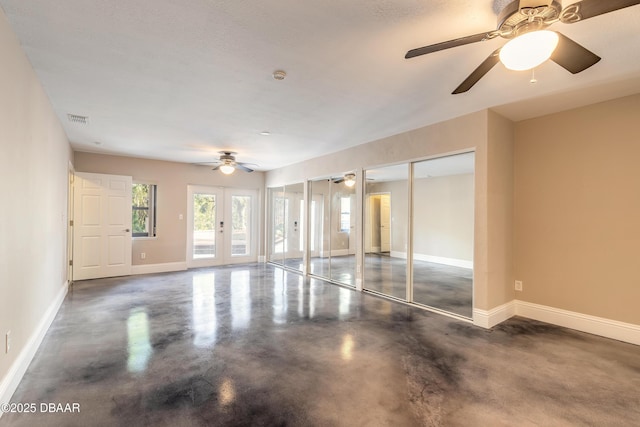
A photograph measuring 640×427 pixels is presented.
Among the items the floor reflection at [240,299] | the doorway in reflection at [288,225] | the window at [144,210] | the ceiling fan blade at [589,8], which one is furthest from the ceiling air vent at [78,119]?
the ceiling fan blade at [589,8]

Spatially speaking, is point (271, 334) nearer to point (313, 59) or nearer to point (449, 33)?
point (313, 59)

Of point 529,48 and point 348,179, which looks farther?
point 348,179

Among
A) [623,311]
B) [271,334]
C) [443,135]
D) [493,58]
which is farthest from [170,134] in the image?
[623,311]

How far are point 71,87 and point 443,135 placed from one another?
4349 millimetres

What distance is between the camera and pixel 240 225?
8.30 m

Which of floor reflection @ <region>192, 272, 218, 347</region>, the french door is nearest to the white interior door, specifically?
the french door

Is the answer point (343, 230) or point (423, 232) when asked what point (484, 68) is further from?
point (343, 230)

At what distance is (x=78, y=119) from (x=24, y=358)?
3.07 metres

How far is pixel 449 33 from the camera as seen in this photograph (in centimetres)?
211

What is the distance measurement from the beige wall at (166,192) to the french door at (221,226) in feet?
0.60

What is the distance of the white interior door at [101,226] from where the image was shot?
6.01 meters

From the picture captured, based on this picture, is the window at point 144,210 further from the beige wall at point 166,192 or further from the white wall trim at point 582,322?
the white wall trim at point 582,322

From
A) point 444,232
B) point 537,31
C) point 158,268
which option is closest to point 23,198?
point 537,31

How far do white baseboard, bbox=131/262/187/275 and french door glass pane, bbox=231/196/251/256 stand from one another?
4.47 ft
